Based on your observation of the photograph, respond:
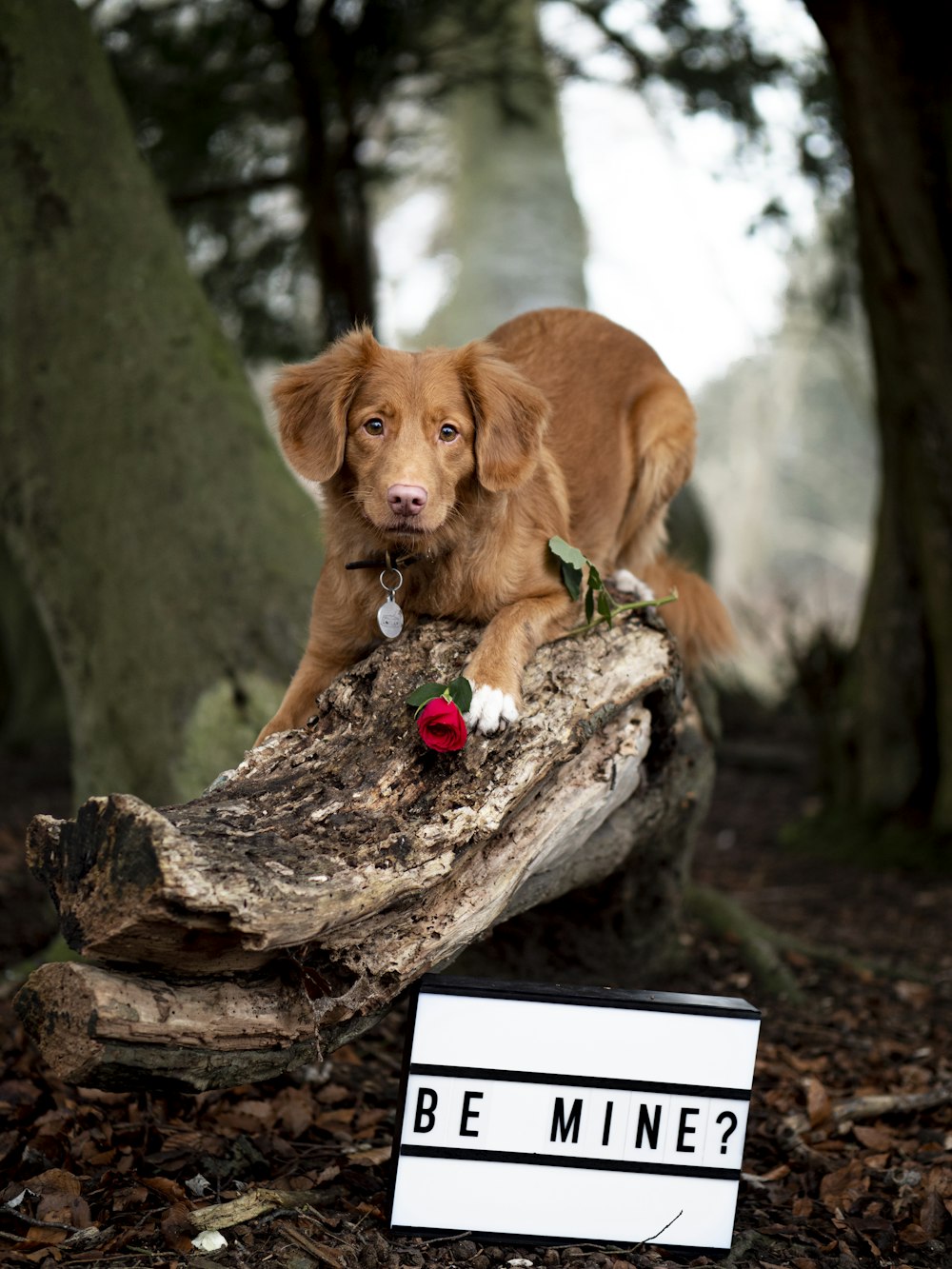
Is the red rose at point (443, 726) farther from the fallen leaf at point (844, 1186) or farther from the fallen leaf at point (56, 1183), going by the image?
the fallen leaf at point (844, 1186)

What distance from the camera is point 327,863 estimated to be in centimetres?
230

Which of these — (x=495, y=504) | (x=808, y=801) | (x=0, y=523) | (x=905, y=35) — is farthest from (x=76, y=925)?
(x=808, y=801)

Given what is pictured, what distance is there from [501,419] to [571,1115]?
1.59 metres

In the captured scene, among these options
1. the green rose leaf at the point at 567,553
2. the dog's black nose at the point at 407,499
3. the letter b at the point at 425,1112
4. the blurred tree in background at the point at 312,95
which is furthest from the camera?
the blurred tree in background at the point at 312,95

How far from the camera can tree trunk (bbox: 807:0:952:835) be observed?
585cm

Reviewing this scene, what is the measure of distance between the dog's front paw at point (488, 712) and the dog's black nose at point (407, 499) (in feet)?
1.41

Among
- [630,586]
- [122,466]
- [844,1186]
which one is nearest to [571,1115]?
[844,1186]

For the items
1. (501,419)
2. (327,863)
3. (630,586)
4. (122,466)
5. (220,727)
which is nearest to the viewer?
(327,863)

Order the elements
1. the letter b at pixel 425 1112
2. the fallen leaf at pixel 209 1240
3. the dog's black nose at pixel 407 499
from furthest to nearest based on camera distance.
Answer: the dog's black nose at pixel 407 499 → the letter b at pixel 425 1112 → the fallen leaf at pixel 209 1240

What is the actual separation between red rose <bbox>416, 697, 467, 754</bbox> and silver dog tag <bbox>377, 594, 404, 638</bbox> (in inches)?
20.1

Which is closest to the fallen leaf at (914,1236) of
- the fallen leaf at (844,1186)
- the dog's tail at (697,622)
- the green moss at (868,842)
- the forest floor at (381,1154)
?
the forest floor at (381,1154)

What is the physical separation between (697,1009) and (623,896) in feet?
4.50

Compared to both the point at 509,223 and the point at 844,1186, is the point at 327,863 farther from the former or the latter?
the point at 509,223

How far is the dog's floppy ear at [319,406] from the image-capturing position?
116 inches
